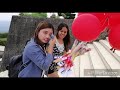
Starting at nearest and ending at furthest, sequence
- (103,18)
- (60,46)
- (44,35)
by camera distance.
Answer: (103,18) < (44,35) < (60,46)

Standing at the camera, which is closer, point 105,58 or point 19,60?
point 19,60

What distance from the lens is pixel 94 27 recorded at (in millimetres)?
2398

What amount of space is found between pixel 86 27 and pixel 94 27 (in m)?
0.06

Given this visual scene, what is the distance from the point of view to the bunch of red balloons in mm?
2396

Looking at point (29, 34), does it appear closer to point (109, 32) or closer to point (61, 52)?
point (61, 52)

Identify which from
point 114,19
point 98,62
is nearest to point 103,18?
point 114,19

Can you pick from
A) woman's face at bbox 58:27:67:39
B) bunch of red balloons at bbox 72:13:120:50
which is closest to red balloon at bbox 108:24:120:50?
bunch of red balloons at bbox 72:13:120:50

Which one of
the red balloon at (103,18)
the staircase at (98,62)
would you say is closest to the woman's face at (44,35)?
the red balloon at (103,18)

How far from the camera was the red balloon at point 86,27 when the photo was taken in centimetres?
240

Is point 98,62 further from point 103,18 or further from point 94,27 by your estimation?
point 94,27

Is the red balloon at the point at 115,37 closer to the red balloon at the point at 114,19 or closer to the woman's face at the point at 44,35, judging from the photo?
the red balloon at the point at 114,19
